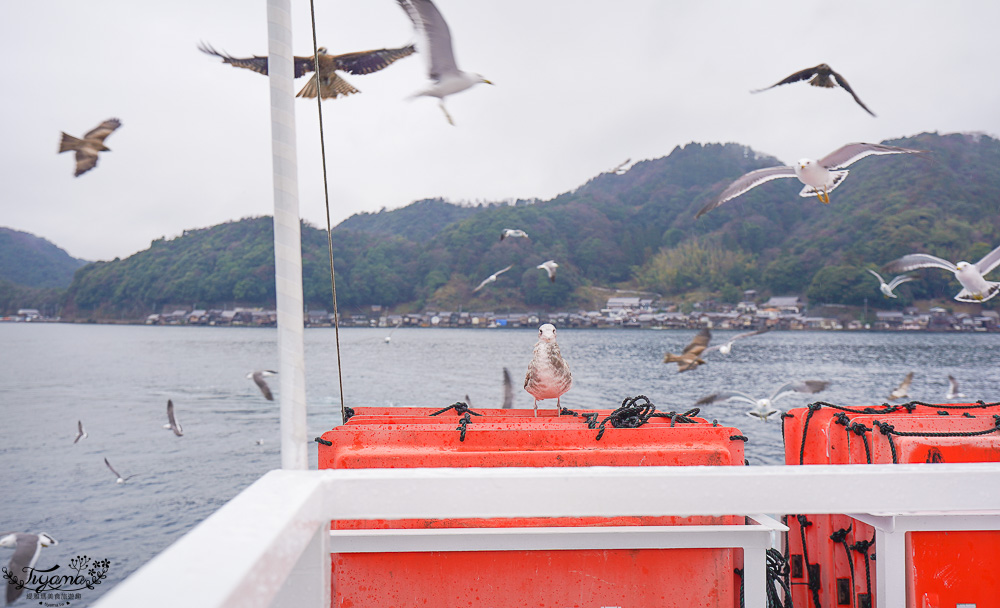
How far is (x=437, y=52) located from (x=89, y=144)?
18.6ft

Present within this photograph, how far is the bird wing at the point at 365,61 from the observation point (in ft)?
15.9

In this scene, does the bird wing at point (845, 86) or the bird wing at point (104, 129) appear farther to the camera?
the bird wing at point (104, 129)

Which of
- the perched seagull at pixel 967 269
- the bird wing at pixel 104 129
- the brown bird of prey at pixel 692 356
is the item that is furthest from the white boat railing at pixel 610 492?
the brown bird of prey at pixel 692 356

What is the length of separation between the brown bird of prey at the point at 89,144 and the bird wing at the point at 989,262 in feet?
38.6

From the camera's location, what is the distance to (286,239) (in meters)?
1.36

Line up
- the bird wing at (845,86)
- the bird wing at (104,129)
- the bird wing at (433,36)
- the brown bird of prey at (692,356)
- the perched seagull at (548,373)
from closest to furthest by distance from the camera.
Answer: the bird wing at (433,36), the perched seagull at (548,373), the bird wing at (845,86), the bird wing at (104,129), the brown bird of prey at (692,356)

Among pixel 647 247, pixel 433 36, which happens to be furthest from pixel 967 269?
pixel 647 247

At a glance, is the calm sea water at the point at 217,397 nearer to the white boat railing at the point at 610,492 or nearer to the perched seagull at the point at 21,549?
the perched seagull at the point at 21,549

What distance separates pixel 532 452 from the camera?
6.44 ft

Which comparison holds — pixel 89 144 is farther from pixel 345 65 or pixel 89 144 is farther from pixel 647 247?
pixel 647 247

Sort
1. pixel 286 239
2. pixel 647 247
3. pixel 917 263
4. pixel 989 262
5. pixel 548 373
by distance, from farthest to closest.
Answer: pixel 647 247 → pixel 917 263 → pixel 989 262 → pixel 548 373 → pixel 286 239

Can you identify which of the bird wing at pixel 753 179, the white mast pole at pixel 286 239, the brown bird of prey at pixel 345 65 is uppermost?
the brown bird of prey at pixel 345 65

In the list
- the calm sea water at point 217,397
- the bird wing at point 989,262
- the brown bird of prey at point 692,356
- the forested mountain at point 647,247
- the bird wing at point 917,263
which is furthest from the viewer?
the forested mountain at point 647,247

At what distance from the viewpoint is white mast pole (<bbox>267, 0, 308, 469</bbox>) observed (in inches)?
52.1
